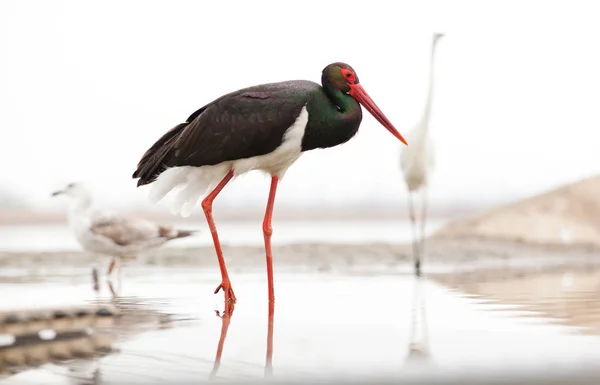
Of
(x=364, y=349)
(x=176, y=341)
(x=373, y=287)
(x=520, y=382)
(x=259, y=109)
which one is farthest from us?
(x=373, y=287)

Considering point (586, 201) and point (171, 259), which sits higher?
point (586, 201)

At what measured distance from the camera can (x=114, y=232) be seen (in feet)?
33.9

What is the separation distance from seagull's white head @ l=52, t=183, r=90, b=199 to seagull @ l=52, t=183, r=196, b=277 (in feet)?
0.57

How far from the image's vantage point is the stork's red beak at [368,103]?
6.87 m

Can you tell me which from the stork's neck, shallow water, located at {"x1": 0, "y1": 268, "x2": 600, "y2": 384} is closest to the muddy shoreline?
shallow water, located at {"x1": 0, "y1": 268, "x2": 600, "y2": 384}

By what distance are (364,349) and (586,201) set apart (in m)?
9.65

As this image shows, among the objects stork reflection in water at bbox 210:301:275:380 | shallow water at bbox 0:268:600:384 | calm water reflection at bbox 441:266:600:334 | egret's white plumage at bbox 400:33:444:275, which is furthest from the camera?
egret's white plumage at bbox 400:33:444:275

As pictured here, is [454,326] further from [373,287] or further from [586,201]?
[586,201]

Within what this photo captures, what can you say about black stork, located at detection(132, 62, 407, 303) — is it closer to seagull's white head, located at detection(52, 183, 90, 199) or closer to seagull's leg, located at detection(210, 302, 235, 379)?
seagull's leg, located at detection(210, 302, 235, 379)

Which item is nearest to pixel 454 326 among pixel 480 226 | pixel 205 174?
pixel 205 174

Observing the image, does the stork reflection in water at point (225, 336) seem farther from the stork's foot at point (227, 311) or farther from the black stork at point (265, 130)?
the black stork at point (265, 130)

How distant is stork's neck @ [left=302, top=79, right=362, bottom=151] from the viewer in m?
6.62

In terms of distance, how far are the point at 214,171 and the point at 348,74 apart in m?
1.22

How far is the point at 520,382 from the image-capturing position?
3771 millimetres
